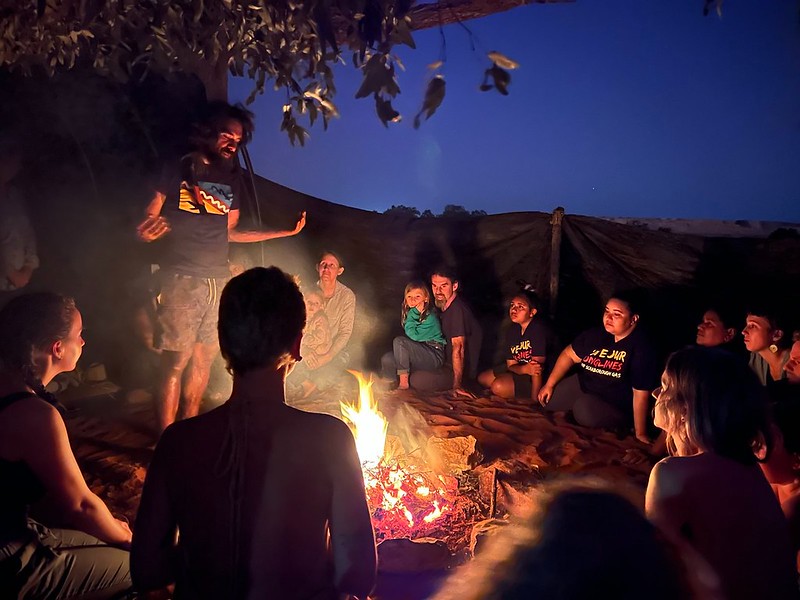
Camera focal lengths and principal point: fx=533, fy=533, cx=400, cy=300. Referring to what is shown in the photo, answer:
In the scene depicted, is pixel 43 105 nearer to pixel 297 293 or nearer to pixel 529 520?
pixel 297 293

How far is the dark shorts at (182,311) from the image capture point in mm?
4176

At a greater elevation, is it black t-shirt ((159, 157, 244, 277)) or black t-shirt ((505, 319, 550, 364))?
black t-shirt ((159, 157, 244, 277))

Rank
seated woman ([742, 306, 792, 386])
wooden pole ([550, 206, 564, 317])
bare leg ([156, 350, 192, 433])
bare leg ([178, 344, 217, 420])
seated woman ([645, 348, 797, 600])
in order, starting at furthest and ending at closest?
wooden pole ([550, 206, 564, 317]) → seated woman ([742, 306, 792, 386]) → bare leg ([178, 344, 217, 420]) → bare leg ([156, 350, 192, 433]) → seated woman ([645, 348, 797, 600])

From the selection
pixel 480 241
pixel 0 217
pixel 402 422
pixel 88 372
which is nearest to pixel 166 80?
pixel 0 217

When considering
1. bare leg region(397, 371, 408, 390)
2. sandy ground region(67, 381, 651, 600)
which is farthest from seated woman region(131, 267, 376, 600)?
bare leg region(397, 371, 408, 390)

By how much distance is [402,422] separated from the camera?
488 cm

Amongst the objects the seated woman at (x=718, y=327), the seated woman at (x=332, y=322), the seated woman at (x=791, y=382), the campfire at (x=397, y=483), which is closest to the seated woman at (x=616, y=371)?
the seated woman at (x=718, y=327)

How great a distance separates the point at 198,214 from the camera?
4223mm

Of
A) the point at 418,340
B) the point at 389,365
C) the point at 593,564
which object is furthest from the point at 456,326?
the point at 593,564

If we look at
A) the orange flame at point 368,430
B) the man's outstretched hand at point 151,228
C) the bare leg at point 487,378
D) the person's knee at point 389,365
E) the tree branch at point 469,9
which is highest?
the tree branch at point 469,9

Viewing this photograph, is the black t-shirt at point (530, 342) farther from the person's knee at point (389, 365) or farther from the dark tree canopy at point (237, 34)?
the dark tree canopy at point (237, 34)

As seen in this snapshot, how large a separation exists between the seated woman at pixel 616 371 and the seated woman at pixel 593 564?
9.16 feet

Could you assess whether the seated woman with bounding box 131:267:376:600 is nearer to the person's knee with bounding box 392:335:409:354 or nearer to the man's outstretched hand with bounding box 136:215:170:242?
the man's outstretched hand with bounding box 136:215:170:242

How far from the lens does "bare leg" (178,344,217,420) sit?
4.38 m
